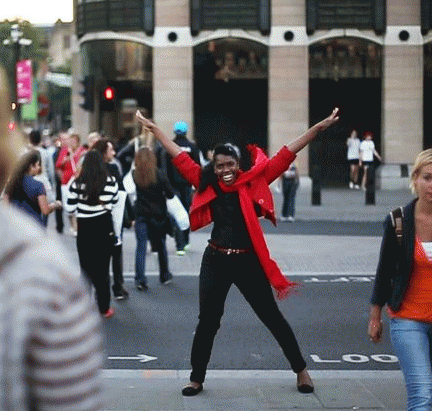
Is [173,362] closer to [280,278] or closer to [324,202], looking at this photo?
[280,278]

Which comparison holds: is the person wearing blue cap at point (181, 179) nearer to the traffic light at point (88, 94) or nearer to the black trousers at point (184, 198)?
the black trousers at point (184, 198)

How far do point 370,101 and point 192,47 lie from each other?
20.4 ft

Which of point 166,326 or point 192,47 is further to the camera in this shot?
point 192,47

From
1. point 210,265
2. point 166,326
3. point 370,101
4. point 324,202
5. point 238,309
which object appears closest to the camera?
point 210,265

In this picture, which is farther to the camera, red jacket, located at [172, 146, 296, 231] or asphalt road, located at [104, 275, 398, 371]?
asphalt road, located at [104, 275, 398, 371]

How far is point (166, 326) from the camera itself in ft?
37.9

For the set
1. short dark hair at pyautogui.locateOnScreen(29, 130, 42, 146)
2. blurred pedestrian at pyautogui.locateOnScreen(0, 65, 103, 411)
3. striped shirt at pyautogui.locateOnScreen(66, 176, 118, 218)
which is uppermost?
blurred pedestrian at pyautogui.locateOnScreen(0, 65, 103, 411)

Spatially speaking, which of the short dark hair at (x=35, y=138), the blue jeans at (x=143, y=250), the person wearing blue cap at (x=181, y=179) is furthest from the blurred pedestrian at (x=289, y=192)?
the blue jeans at (x=143, y=250)

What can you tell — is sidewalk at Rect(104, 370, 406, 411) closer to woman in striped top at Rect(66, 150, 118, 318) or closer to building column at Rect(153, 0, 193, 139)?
woman in striped top at Rect(66, 150, 118, 318)

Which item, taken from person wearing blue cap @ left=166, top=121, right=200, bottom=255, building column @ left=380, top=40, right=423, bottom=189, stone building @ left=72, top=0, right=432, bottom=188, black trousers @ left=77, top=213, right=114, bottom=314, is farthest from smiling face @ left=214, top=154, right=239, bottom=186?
building column @ left=380, top=40, right=423, bottom=189

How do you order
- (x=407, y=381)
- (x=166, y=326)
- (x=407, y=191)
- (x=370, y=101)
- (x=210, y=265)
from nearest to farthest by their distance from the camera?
(x=407, y=381), (x=210, y=265), (x=166, y=326), (x=407, y=191), (x=370, y=101)

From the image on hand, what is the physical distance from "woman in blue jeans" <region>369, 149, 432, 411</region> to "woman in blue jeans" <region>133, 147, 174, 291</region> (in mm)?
8233

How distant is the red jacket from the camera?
8.28m

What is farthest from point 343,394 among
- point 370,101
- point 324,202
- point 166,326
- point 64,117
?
point 64,117
